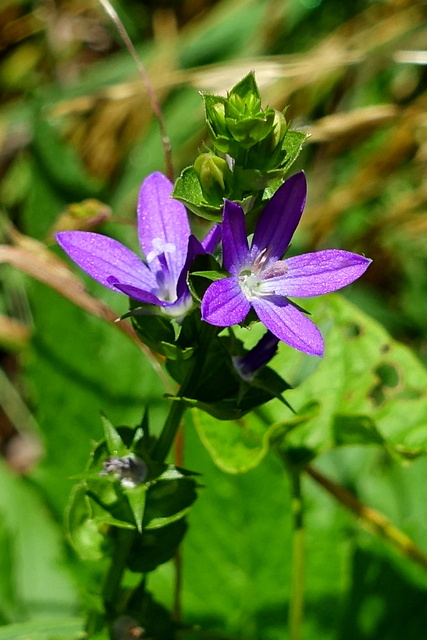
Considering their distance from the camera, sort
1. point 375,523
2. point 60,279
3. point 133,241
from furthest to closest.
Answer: point 133,241
point 375,523
point 60,279

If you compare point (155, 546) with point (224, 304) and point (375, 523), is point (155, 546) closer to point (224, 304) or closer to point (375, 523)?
→ point (224, 304)

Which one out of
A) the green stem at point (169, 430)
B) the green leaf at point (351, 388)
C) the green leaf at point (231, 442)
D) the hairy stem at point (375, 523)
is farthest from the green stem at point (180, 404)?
the hairy stem at point (375, 523)

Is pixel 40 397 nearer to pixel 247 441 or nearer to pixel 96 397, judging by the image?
pixel 96 397

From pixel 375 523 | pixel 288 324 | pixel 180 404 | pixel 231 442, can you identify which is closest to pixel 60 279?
pixel 231 442

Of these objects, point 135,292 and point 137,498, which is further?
point 137,498

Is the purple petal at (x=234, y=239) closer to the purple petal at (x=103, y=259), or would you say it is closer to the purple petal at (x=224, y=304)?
the purple petal at (x=224, y=304)

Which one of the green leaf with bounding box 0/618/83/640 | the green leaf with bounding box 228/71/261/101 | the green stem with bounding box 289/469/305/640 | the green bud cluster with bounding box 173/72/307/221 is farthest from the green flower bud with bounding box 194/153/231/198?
the green leaf with bounding box 0/618/83/640

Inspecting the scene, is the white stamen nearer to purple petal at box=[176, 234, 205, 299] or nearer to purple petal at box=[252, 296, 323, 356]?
purple petal at box=[176, 234, 205, 299]

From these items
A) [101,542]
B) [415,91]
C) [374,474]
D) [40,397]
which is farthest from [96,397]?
[415,91]
